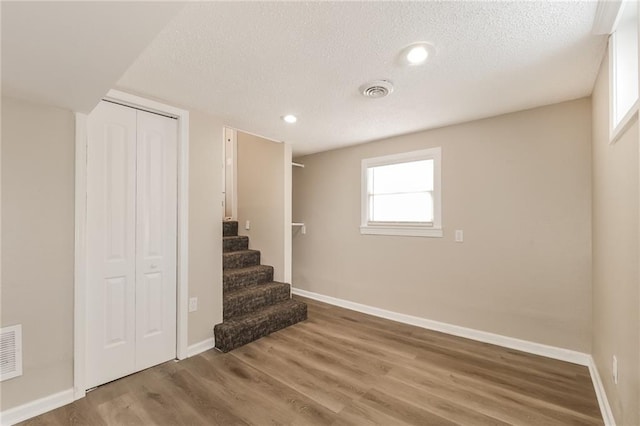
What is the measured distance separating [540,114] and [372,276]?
2536mm

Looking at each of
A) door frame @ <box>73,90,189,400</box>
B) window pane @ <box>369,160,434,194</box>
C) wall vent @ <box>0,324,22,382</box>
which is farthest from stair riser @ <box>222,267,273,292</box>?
window pane @ <box>369,160,434,194</box>

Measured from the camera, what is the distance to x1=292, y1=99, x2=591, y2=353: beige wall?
254 cm

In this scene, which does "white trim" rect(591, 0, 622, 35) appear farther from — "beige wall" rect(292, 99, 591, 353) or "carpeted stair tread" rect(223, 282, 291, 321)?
"carpeted stair tread" rect(223, 282, 291, 321)

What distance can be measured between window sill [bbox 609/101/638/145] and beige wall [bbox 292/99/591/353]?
1006 mm

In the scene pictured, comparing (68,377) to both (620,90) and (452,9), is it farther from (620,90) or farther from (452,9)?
(620,90)

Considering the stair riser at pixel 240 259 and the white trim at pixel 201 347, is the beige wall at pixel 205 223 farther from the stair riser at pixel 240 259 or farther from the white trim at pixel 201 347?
the stair riser at pixel 240 259

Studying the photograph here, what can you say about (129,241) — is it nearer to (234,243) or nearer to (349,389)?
(234,243)

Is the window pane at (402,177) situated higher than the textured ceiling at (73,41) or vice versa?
the textured ceiling at (73,41)

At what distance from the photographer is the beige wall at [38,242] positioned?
1.78 metres

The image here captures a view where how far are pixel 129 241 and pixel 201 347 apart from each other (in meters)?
1.21

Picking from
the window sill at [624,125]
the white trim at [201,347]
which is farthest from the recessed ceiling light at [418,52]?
the white trim at [201,347]

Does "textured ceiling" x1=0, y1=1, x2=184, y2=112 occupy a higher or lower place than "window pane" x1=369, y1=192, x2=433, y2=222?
higher

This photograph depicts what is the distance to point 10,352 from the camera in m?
1.77

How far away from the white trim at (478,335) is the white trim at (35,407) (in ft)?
9.94
